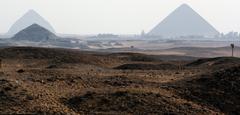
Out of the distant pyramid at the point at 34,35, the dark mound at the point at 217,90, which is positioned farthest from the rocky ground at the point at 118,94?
the distant pyramid at the point at 34,35

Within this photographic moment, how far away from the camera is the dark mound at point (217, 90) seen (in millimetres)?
16042

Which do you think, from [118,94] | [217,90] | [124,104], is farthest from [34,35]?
[124,104]

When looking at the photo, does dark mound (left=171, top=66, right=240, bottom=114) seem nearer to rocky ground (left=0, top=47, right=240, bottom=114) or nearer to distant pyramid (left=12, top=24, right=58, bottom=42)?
rocky ground (left=0, top=47, right=240, bottom=114)

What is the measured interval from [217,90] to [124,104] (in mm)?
3759

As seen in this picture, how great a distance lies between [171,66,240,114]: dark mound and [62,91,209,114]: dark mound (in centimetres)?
121

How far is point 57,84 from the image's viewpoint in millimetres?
17594

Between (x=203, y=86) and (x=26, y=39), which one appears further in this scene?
(x=26, y=39)

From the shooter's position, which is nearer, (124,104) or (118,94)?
(124,104)

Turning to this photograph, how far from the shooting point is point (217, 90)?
16969mm

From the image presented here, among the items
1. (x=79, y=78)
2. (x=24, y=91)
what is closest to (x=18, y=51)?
(x=79, y=78)

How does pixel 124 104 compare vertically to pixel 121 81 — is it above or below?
below

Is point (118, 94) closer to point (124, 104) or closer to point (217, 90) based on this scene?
point (124, 104)

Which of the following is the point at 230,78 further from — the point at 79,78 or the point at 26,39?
the point at 26,39

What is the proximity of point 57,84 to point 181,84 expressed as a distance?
14.7 ft
